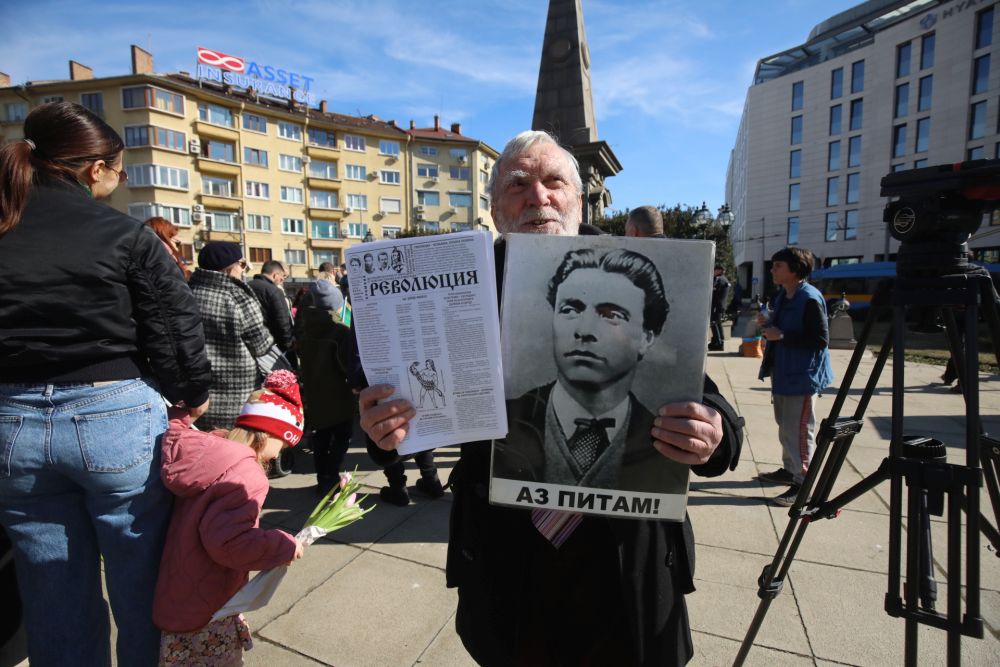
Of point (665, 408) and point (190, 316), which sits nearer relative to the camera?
point (665, 408)

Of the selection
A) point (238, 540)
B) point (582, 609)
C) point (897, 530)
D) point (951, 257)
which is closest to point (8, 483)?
point (238, 540)

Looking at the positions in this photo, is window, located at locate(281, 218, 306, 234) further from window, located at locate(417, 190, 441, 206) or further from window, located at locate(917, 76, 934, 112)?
window, located at locate(917, 76, 934, 112)

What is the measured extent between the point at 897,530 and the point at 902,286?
2.39ft

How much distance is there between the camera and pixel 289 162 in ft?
130

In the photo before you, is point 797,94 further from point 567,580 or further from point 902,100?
point 567,580

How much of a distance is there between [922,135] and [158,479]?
5637 cm

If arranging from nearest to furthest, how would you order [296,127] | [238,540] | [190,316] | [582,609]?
[582,609]
[238,540]
[190,316]
[296,127]

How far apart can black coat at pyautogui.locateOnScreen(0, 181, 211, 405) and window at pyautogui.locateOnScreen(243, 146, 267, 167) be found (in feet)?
137

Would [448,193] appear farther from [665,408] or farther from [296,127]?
[665,408]

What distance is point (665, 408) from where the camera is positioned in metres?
1.03

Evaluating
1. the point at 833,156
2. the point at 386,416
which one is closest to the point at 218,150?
the point at 386,416

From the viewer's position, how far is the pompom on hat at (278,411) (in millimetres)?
2262

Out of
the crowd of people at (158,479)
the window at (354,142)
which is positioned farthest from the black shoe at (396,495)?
the window at (354,142)

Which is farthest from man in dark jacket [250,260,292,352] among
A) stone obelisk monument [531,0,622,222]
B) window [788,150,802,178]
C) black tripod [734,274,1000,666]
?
window [788,150,802,178]
